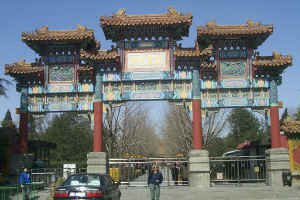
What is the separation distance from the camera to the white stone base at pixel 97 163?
1975 centimetres

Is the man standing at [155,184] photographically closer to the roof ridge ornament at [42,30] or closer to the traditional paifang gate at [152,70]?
the traditional paifang gate at [152,70]

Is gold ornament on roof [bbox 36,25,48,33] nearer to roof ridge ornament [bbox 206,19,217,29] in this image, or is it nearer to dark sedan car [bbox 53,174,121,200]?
roof ridge ornament [bbox 206,19,217,29]

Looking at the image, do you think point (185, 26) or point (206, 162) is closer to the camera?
point (206, 162)

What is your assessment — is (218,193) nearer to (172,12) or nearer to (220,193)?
(220,193)

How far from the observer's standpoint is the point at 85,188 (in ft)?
36.5

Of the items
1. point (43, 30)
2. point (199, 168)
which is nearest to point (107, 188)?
point (199, 168)

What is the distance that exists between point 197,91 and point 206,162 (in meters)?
4.06

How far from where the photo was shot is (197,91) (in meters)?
20.8

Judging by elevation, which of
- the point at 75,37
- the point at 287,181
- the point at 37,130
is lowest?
→ the point at 287,181

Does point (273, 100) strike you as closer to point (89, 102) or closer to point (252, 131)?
point (89, 102)

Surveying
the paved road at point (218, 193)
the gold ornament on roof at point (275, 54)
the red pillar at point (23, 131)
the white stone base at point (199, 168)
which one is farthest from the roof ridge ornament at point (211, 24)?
the red pillar at point (23, 131)

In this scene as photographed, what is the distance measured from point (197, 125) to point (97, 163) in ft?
19.3

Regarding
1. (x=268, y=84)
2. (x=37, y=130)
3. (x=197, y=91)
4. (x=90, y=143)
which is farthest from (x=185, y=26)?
(x=37, y=130)

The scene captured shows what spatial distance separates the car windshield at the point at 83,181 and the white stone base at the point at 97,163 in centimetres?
778
